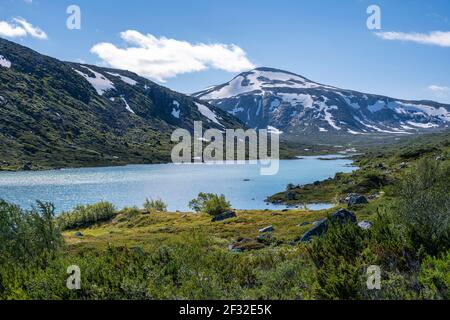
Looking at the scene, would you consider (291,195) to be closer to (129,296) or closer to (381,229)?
(381,229)

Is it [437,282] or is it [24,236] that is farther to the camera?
[24,236]

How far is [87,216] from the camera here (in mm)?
115562

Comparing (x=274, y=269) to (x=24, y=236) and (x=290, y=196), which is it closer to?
(x=24, y=236)

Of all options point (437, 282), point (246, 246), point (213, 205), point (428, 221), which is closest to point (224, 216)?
point (213, 205)

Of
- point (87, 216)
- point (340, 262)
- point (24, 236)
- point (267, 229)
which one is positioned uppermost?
point (340, 262)

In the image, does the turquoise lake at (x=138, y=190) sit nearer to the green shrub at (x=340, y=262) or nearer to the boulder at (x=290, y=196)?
the boulder at (x=290, y=196)

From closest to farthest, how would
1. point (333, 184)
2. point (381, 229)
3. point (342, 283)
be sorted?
point (342, 283) → point (381, 229) → point (333, 184)

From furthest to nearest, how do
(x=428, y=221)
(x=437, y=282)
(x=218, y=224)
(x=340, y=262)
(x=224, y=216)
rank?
(x=224, y=216) < (x=218, y=224) < (x=428, y=221) < (x=340, y=262) < (x=437, y=282)

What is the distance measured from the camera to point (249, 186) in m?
174

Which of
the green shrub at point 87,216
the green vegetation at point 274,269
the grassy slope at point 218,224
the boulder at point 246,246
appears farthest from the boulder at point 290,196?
the green vegetation at point 274,269

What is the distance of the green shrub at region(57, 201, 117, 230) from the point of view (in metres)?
114

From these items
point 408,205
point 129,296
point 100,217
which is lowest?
point 100,217
